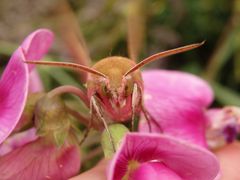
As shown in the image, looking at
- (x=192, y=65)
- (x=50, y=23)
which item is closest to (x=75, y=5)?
(x=50, y=23)

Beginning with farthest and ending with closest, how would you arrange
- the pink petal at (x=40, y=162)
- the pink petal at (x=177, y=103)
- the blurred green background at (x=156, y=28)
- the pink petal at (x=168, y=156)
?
the blurred green background at (x=156, y=28) → the pink petal at (x=177, y=103) → the pink petal at (x=40, y=162) → the pink petal at (x=168, y=156)

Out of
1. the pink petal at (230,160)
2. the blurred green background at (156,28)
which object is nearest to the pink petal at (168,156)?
the pink petal at (230,160)

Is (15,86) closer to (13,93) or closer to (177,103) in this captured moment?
(13,93)

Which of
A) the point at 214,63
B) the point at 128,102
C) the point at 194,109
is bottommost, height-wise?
the point at 214,63

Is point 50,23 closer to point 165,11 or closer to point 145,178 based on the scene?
point 165,11

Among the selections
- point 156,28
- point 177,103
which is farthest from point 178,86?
point 156,28

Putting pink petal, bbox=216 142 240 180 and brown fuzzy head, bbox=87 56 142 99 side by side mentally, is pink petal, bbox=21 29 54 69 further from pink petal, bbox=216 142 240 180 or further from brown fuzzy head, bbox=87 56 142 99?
pink petal, bbox=216 142 240 180

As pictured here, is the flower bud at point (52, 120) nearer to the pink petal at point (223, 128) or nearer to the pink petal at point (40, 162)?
the pink petal at point (40, 162)
